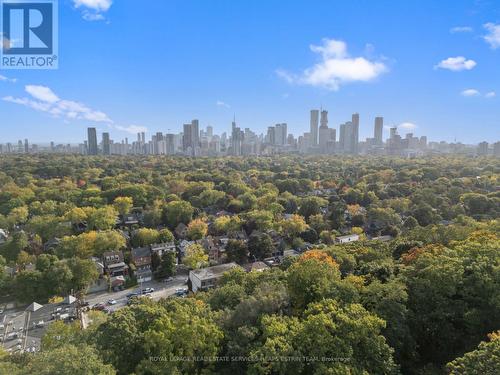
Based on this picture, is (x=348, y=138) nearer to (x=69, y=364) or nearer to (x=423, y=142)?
(x=423, y=142)

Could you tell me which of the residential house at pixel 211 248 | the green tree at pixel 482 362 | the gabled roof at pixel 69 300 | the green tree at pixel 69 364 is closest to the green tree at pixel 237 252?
the residential house at pixel 211 248

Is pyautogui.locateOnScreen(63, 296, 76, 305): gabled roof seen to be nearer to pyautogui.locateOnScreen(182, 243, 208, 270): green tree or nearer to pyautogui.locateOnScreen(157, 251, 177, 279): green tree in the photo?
pyautogui.locateOnScreen(157, 251, 177, 279): green tree

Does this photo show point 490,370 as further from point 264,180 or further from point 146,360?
point 264,180

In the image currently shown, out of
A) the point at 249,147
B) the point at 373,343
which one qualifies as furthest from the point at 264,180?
the point at 249,147

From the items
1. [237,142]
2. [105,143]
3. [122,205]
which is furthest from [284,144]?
[122,205]

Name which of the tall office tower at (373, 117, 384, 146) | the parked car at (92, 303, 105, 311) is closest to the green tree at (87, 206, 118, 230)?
the parked car at (92, 303, 105, 311)

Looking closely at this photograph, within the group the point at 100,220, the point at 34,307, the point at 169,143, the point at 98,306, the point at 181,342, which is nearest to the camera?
the point at 181,342
